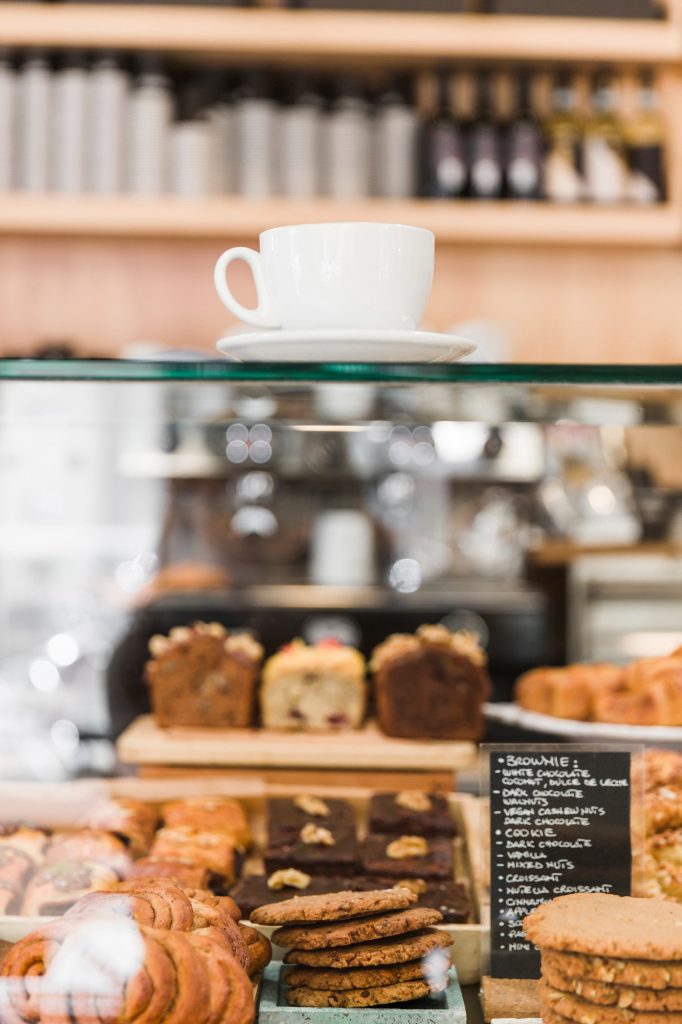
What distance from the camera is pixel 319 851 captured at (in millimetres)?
1188

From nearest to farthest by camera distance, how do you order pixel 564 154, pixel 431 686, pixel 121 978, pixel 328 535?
pixel 121 978 → pixel 431 686 → pixel 564 154 → pixel 328 535

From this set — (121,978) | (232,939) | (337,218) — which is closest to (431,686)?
(232,939)

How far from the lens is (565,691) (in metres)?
1.62

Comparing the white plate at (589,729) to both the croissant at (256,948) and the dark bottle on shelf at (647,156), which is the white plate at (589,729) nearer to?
the croissant at (256,948)

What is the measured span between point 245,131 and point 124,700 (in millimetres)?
1774

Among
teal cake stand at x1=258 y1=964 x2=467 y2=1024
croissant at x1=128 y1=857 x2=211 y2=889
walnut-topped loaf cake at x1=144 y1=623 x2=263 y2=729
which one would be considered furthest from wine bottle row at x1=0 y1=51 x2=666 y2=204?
teal cake stand at x1=258 y1=964 x2=467 y2=1024

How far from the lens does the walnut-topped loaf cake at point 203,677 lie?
178 cm

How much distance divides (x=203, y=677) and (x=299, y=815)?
564 mm

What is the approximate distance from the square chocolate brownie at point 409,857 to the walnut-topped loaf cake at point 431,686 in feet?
1.39

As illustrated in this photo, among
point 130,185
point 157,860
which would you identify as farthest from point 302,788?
point 130,185

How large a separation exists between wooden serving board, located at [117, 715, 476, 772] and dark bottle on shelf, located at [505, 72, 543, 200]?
196cm

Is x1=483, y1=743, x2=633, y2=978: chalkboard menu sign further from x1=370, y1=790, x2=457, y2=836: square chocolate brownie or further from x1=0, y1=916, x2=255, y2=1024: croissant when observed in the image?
x1=370, y1=790, x2=457, y2=836: square chocolate brownie

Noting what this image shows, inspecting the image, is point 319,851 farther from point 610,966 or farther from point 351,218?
point 351,218

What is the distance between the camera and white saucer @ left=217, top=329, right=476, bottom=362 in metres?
0.85
